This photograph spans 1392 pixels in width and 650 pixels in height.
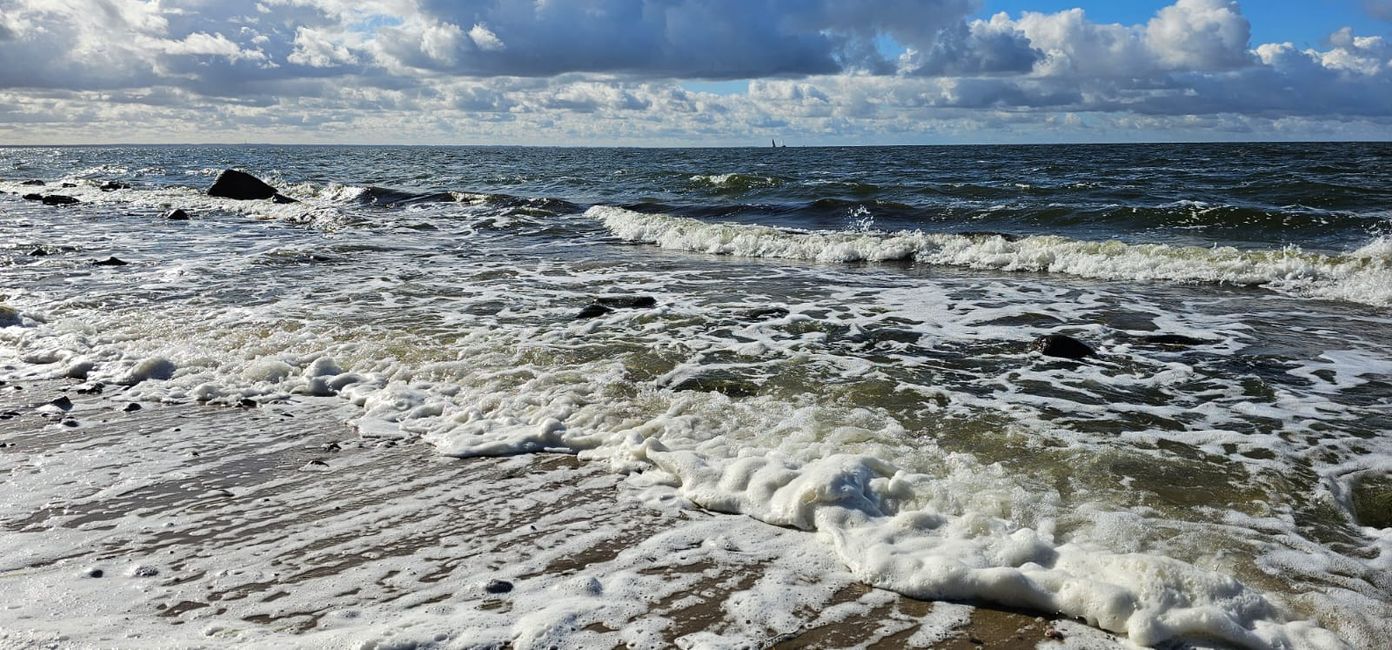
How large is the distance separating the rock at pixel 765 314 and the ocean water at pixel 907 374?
56 mm

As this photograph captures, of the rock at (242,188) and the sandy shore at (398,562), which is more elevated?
the rock at (242,188)

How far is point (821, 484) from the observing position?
446 centimetres

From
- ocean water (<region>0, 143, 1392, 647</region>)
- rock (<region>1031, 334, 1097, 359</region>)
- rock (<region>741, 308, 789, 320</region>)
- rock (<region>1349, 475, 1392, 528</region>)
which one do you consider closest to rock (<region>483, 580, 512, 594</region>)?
ocean water (<region>0, 143, 1392, 647</region>)

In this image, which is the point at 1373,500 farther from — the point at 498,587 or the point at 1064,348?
the point at 498,587

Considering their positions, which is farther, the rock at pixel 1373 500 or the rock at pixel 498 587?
the rock at pixel 1373 500

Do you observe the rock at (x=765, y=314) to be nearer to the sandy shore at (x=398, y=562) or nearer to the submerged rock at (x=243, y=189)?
the sandy shore at (x=398, y=562)

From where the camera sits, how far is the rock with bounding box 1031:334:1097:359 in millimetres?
7742

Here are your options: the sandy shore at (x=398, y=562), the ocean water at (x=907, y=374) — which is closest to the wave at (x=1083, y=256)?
the ocean water at (x=907, y=374)

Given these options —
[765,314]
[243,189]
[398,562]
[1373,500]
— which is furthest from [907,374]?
[243,189]

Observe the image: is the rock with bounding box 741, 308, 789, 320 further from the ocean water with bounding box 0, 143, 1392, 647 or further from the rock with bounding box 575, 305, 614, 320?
the rock with bounding box 575, 305, 614, 320

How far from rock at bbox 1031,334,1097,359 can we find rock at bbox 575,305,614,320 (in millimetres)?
4447

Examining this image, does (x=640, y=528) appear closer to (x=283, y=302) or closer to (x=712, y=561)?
(x=712, y=561)

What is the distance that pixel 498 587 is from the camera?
368cm

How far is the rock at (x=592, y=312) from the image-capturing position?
9555mm
